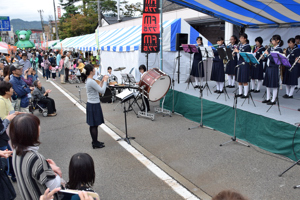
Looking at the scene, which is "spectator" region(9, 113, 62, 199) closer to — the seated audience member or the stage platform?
the seated audience member

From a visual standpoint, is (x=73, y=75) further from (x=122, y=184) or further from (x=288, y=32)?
(x=122, y=184)

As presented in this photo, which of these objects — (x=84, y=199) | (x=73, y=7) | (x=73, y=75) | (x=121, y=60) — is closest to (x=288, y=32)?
(x=121, y=60)

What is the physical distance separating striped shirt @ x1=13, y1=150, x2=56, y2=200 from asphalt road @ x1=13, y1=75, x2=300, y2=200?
6.81 ft

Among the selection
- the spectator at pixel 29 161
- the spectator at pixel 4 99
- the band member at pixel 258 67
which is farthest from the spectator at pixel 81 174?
the band member at pixel 258 67

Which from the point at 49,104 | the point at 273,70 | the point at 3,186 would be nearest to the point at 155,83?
the point at 273,70

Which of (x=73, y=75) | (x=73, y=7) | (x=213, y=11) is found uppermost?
(x=73, y=7)

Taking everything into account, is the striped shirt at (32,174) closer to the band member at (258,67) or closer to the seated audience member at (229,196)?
the seated audience member at (229,196)

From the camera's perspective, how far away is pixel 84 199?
5.55 feet

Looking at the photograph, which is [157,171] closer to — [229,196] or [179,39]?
[229,196]

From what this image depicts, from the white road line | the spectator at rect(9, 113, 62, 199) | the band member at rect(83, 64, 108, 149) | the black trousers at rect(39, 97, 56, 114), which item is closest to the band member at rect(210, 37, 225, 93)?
the white road line

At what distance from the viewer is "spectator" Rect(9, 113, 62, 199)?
1979mm

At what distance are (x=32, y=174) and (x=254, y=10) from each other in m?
8.77

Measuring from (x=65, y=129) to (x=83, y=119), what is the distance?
112 cm

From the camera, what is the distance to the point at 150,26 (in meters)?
8.61
